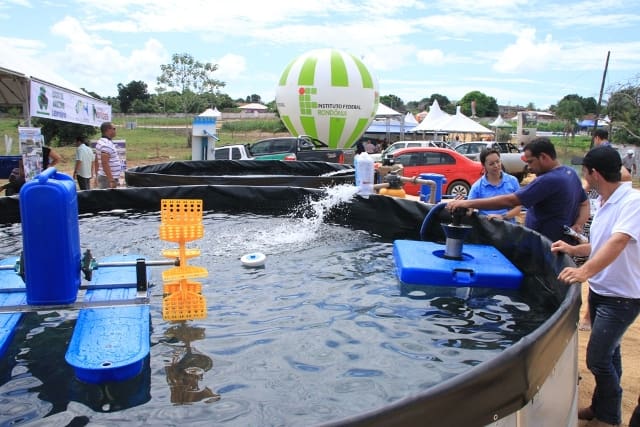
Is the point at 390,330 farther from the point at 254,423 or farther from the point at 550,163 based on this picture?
the point at 550,163

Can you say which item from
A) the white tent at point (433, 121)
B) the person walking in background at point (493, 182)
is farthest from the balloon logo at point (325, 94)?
the person walking in background at point (493, 182)

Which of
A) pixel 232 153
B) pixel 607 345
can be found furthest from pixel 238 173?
pixel 607 345

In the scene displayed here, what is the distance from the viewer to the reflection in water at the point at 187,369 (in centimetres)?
276

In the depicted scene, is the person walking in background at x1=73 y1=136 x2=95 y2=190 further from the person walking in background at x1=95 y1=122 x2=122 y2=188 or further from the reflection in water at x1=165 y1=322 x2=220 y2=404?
the reflection in water at x1=165 y1=322 x2=220 y2=404

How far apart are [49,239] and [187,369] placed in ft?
3.53

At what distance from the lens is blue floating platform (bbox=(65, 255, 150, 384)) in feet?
8.93

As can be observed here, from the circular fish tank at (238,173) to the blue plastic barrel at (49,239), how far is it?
19.1ft

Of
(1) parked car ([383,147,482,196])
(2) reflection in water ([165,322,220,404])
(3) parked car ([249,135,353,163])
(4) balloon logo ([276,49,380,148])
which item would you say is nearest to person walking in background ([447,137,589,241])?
(2) reflection in water ([165,322,220,404])

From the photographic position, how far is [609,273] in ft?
9.66

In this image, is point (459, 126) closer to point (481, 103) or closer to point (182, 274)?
point (182, 274)

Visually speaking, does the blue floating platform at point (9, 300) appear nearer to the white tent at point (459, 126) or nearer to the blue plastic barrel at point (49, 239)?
the blue plastic barrel at point (49, 239)

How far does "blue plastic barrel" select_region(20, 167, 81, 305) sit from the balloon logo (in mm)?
20241

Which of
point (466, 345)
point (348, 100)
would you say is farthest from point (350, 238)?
point (348, 100)

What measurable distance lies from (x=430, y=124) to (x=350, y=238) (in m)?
25.1
